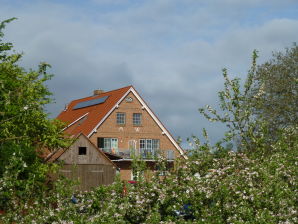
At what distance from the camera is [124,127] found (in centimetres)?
6388

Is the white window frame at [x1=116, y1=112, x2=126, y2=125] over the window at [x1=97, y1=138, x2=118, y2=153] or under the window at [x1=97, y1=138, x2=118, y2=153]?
over

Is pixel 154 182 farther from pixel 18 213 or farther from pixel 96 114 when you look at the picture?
pixel 96 114

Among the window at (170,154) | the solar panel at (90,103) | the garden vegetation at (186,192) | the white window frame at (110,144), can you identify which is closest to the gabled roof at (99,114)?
the solar panel at (90,103)

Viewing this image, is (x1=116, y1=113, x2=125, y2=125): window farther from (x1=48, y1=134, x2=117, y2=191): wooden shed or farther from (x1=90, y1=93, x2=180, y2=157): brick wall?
(x1=48, y1=134, x2=117, y2=191): wooden shed

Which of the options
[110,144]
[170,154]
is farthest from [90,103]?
[170,154]

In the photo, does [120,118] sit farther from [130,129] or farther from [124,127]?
[130,129]

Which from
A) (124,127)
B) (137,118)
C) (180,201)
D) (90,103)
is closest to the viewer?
(180,201)

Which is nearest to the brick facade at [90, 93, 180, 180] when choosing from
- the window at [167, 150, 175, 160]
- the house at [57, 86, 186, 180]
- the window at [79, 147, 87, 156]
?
the house at [57, 86, 186, 180]

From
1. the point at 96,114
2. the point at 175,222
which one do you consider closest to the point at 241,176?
the point at 175,222

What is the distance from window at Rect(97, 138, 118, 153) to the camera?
62438 millimetres

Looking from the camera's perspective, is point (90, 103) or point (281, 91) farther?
point (90, 103)

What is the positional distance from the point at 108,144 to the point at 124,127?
2.73m

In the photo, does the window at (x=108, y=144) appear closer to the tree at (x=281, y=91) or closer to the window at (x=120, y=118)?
the window at (x=120, y=118)

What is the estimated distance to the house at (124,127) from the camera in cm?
6231
